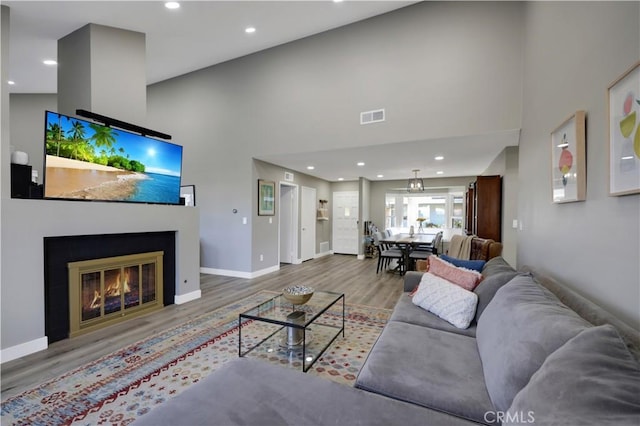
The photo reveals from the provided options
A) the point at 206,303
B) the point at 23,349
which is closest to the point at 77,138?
the point at 23,349

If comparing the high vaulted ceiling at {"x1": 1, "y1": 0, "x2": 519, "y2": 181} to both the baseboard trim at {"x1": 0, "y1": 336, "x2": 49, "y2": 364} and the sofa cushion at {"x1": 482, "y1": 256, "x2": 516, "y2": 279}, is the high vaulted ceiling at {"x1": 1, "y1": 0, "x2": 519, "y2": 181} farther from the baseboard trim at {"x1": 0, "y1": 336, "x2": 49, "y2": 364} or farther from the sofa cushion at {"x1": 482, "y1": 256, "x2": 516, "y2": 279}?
the baseboard trim at {"x1": 0, "y1": 336, "x2": 49, "y2": 364}

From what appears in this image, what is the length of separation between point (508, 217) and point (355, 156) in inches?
103

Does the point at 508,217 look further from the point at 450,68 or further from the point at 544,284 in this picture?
the point at 544,284

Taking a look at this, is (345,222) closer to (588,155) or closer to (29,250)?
(29,250)

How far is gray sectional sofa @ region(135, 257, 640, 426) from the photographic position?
0.81m

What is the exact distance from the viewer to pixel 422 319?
7.02ft

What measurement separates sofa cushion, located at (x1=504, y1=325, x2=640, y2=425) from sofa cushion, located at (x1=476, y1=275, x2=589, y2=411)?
15 cm

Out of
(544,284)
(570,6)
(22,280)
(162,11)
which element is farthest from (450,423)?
(162,11)

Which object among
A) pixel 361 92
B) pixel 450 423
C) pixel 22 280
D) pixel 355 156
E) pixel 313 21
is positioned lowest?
pixel 450 423

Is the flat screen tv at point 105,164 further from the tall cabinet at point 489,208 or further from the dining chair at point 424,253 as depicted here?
the tall cabinet at point 489,208

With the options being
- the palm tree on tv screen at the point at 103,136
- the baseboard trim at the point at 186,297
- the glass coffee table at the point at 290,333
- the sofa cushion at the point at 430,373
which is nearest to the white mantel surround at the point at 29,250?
the palm tree on tv screen at the point at 103,136

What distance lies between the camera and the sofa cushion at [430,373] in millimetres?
1241

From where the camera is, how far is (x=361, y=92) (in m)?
4.52

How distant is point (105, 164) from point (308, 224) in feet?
16.7
